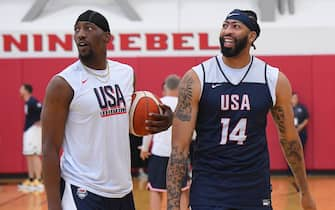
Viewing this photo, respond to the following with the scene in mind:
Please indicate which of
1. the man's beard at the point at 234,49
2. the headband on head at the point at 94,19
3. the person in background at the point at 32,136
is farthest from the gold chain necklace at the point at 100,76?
the person in background at the point at 32,136

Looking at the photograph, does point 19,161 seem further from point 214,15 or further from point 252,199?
point 252,199

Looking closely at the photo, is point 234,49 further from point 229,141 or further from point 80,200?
point 80,200

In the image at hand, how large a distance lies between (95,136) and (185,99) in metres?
0.58

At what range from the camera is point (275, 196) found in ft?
36.9

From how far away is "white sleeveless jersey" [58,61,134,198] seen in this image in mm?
3762

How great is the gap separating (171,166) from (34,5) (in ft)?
38.2

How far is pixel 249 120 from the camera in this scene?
403cm

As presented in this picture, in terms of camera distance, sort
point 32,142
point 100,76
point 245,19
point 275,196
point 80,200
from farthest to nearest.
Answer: point 32,142
point 275,196
point 245,19
point 100,76
point 80,200

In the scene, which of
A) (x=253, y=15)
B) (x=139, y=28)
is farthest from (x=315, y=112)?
(x=253, y=15)

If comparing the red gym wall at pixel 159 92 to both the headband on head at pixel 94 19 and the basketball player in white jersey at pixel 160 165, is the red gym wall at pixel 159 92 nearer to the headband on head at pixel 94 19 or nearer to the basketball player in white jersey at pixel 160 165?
the basketball player in white jersey at pixel 160 165

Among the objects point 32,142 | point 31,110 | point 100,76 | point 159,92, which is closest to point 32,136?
point 32,142

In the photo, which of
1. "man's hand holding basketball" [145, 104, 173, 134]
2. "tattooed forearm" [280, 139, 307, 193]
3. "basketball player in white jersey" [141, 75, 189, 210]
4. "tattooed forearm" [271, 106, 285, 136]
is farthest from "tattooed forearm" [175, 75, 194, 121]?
"basketball player in white jersey" [141, 75, 189, 210]

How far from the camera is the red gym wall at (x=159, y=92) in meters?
14.6

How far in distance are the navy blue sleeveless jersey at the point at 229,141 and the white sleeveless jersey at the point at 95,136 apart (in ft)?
1.51
